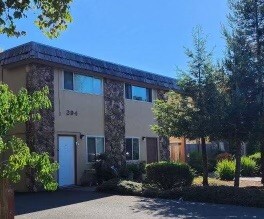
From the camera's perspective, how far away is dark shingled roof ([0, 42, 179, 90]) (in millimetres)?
16811

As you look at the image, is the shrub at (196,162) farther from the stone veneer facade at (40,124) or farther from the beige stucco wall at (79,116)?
the stone veneer facade at (40,124)

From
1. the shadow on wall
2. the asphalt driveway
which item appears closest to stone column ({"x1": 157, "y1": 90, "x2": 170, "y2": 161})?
the asphalt driveway

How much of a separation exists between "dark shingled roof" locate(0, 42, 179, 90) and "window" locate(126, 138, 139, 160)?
3.21 m

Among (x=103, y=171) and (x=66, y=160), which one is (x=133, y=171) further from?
(x=66, y=160)

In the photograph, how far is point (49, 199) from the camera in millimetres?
13906

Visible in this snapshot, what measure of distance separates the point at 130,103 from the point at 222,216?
12.6 metres

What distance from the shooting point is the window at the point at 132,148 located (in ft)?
73.0

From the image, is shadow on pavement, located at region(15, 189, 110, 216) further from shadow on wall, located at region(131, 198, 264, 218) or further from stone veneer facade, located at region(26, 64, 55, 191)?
shadow on wall, located at region(131, 198, 264, 218)

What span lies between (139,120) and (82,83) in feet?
16.5

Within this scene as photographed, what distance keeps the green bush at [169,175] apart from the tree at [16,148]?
10.9 m

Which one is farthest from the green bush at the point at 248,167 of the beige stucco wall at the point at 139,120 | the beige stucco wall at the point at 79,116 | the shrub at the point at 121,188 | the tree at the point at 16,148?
the tree at the point at 16,148

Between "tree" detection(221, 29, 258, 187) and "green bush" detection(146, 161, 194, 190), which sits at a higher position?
"tree" detection(221, 29, 258, 187)

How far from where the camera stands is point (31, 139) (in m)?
17.0

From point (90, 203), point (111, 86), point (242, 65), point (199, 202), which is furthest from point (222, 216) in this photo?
point (111, 86)
